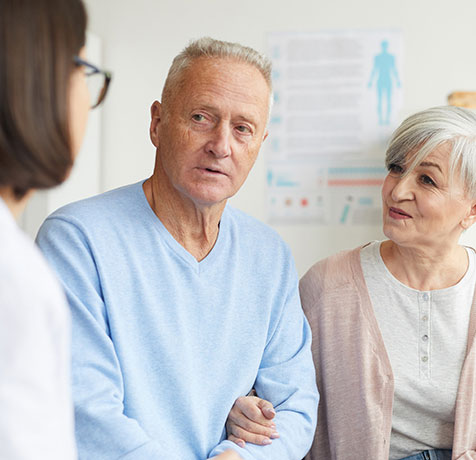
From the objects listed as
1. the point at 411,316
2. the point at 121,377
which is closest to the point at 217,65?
the point at 121,377

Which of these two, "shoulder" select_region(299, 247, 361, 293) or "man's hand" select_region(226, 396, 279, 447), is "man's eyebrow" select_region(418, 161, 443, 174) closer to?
"shoulder" select_region(299, 247, 361, 293)

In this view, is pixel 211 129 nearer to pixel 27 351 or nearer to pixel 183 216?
pixel 183 216

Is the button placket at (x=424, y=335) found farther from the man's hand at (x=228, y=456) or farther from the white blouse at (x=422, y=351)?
the man's hand at (x=228, y=456)

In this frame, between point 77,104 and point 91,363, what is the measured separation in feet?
2.00

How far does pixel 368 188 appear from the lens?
2.31m

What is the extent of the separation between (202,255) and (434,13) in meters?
1.36

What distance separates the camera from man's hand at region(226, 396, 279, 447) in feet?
4.65

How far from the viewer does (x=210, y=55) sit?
4.92 feet

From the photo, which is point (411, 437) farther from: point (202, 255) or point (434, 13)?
point (434, 13)

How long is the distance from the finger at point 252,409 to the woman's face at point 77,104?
2.62ft

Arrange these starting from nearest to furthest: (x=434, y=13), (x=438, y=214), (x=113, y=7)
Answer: (x=438, y=214) < (x=434, y=13) < (x=113, y=7)

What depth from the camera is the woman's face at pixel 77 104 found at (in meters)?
0.83

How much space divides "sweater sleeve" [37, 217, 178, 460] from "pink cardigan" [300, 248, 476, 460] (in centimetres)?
59

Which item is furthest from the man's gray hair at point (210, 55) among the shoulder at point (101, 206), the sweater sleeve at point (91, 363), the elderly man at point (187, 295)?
the sweater sleeve at point (91, 363)
